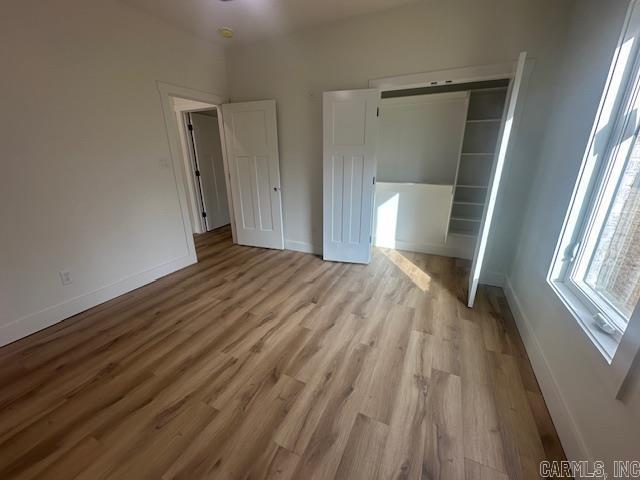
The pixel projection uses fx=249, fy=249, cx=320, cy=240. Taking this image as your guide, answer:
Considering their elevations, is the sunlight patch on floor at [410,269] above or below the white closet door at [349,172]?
below

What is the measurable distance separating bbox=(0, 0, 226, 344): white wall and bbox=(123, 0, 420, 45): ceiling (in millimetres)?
197

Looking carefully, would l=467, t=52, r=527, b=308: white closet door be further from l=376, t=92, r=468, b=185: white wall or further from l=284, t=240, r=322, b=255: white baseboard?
l=284, t=240, r=322, b=255: white baseboard

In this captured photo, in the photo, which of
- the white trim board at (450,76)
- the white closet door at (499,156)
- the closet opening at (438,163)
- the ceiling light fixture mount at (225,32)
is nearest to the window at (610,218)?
the white closet door at (499,156)

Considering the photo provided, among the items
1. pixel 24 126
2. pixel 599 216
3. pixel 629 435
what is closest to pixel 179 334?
pixel 24 126

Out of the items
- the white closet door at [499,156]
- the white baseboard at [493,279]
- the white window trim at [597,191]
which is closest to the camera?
the white window trim at [597,191]

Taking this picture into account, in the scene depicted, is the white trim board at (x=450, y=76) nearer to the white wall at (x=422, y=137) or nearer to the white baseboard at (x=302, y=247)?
the white wall at (x=422, y=137)

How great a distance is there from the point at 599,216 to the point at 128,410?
2853 mm

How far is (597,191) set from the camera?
1416 millimetres

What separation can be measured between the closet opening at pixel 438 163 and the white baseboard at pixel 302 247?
3.12 ft

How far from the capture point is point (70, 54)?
2.03 m

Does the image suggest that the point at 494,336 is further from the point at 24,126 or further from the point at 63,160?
the point at 24,126

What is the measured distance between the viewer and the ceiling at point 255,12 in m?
2.36

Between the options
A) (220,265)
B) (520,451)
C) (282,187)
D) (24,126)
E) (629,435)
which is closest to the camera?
(629,435)

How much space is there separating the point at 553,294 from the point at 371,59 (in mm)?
2709
